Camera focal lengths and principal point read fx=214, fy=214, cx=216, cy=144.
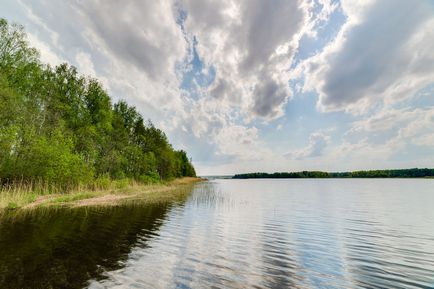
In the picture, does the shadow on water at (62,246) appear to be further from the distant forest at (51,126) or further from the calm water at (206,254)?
the distant forest at (51,126)

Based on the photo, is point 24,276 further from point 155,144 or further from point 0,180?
point 155,144

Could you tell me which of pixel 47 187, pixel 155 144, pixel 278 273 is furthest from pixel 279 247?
pixel 155 144

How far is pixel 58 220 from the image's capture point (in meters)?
15.7

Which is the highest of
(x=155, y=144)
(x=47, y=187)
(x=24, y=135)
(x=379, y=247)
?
(x=155, y=144)

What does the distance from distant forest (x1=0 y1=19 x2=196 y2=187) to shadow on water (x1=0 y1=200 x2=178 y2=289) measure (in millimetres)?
12531

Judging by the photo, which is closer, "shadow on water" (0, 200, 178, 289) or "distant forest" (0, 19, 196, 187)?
"shadow on water" (0, 200, 178, 289)

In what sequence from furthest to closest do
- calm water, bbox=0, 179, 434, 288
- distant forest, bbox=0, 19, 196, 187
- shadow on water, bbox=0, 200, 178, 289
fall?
distant forest, bbox=0, 19, 196, 187 < calm water, bbox=0, 179, 434, 288 < shadow on water, bbox=0, 200, 178, 289

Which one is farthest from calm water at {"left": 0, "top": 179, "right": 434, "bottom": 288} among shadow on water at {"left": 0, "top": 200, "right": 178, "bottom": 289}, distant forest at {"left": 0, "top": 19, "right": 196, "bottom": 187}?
distant forest at {"left": 0, "top": 19, "right": 196, "bottom": 187}

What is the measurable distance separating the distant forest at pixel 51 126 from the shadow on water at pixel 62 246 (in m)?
12.5

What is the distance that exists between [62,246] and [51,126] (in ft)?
100

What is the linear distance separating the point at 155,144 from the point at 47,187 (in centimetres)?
4375

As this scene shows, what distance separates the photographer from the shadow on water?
696 centimetres

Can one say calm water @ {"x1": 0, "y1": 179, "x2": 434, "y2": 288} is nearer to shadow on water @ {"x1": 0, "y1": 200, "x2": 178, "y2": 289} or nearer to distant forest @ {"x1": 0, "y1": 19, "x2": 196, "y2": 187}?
shadow on water @ {"x1": 0, "y1": 200, "x2": 178, "y2": 289}

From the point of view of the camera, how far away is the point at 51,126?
109ft
